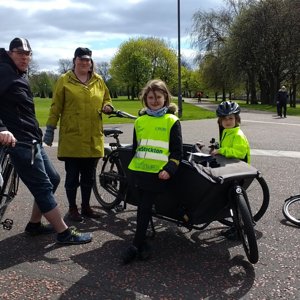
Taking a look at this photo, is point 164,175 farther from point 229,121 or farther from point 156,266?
point 229,121

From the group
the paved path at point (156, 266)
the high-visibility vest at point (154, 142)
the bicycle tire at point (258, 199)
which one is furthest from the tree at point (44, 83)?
the high-visibility vest at point (154, 142)

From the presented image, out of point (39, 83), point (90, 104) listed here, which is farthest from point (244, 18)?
point (39, 83)

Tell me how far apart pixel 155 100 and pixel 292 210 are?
2477 millimetres

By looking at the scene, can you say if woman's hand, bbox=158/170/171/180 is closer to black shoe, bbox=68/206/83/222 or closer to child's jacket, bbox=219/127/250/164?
child's jacket, bbox=219/127/250/164

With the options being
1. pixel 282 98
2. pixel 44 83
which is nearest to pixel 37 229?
pixel 282 98

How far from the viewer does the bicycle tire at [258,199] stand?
4726 millimetres

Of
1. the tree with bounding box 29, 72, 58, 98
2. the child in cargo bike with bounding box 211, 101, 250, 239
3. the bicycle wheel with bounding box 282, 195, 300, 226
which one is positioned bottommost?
the bicycle wheel with bounding box 282, 195, 300, 226

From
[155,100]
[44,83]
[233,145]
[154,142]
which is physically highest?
[44,83]

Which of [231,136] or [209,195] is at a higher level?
[231,136]

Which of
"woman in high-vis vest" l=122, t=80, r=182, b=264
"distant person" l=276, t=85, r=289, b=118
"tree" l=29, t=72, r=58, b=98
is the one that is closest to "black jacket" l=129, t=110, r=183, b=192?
"woman in high-vis vest" l=122, t=80, r=182, b=264

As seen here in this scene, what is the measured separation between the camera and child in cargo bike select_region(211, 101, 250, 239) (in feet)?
14.5

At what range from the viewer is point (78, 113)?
4.90 meters

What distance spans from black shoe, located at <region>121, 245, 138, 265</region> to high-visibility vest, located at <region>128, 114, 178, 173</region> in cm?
69

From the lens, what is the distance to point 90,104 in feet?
16.1
